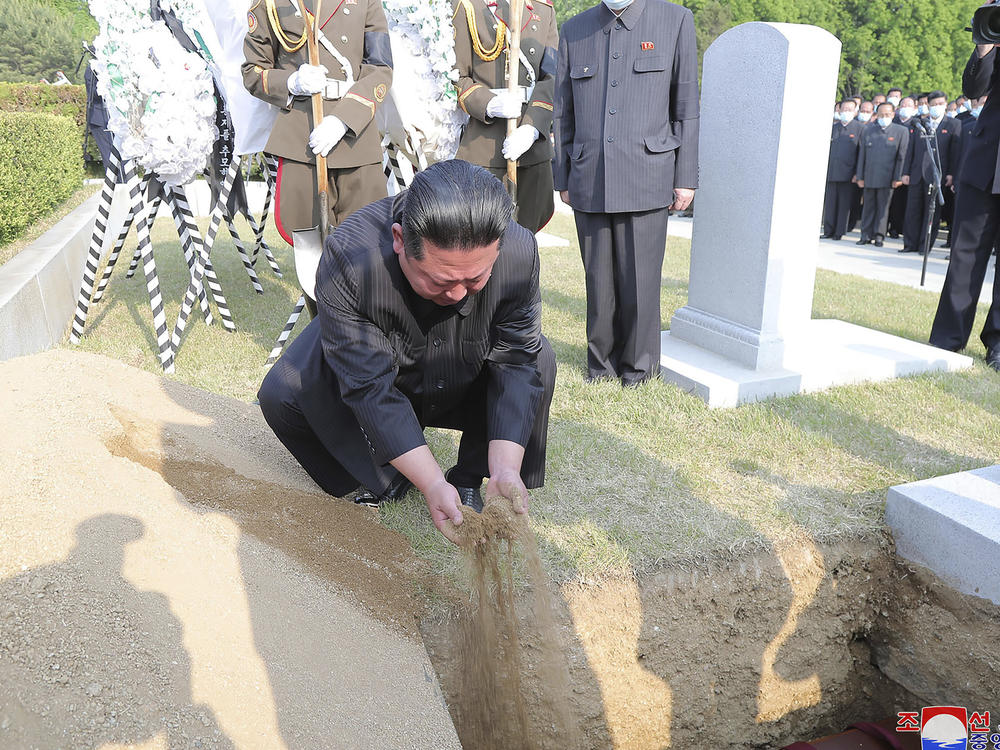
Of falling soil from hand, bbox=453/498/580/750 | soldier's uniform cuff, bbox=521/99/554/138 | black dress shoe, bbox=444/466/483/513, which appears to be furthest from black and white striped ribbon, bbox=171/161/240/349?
falling soil from hand, bbox=453/498/580/750

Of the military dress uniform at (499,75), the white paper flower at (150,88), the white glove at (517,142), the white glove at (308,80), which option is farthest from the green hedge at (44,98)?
the white glove at (517,142)

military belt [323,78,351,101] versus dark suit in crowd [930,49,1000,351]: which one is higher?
military belt [323,78,351,101]

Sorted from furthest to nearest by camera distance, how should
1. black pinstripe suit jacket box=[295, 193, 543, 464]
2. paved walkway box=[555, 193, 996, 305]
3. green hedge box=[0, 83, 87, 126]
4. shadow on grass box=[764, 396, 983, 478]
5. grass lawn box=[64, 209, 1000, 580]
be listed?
1. green hedge box=[0, 83, 87, 126]
2. paved walkway box=[555, 193, 996, 305]
3. shadow on grass box=[764, 396, 983, 478]
4. grass lawn box=[64, 209, 1000, 580]
5. black pinstripe suit jacket box=[295, 193, 543, 464]

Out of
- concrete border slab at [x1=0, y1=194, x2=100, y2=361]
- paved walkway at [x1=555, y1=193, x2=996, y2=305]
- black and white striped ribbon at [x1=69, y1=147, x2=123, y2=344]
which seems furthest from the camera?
paved walkway at [x1=555, y1=193, x2=996, y2=305]

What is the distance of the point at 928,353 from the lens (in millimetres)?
4586

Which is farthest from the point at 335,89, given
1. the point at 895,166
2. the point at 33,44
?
the point at 33,44

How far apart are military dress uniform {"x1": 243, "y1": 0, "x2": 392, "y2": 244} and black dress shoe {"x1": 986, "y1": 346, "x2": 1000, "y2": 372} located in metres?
3.61

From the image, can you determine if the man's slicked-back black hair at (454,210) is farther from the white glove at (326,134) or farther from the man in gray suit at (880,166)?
the man in gray suit at (880,166)

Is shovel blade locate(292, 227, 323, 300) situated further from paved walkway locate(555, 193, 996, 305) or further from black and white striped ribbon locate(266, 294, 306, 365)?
paved walkway locate(555, 193, 996, 305)

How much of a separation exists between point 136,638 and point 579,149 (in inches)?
126

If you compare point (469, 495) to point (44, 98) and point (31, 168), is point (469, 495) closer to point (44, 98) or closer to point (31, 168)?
point (31, 168)

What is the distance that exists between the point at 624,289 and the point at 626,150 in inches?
27.3

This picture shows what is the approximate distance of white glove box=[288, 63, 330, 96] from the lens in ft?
12.7

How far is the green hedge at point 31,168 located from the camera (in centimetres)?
554
